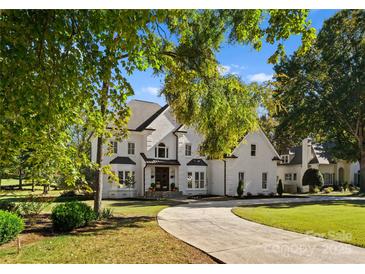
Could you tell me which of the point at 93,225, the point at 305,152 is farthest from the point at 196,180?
the point at 93,225

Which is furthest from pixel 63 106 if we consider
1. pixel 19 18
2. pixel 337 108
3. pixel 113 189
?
pixel 337 108

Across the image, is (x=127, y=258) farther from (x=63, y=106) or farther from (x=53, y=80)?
(x=53, y=80)

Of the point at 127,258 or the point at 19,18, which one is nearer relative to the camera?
the point at 19,18

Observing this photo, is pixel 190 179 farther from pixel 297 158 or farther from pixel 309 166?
pixel 309 166

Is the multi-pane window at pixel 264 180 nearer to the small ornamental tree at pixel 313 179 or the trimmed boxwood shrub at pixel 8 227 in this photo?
the small ornamental tree at pixel 313 179

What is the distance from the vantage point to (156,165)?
25.6 meters

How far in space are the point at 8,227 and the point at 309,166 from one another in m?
34.2

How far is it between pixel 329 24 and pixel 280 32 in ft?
85.7

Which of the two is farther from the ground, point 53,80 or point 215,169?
point 53,80

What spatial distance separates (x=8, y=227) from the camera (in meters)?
8.17

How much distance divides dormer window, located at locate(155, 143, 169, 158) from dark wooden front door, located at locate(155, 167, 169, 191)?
1.06m

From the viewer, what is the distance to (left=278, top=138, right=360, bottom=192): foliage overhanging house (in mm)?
36156

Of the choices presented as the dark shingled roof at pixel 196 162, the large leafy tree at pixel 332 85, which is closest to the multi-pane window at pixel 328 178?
the large leafy tree at pixel 332 85
